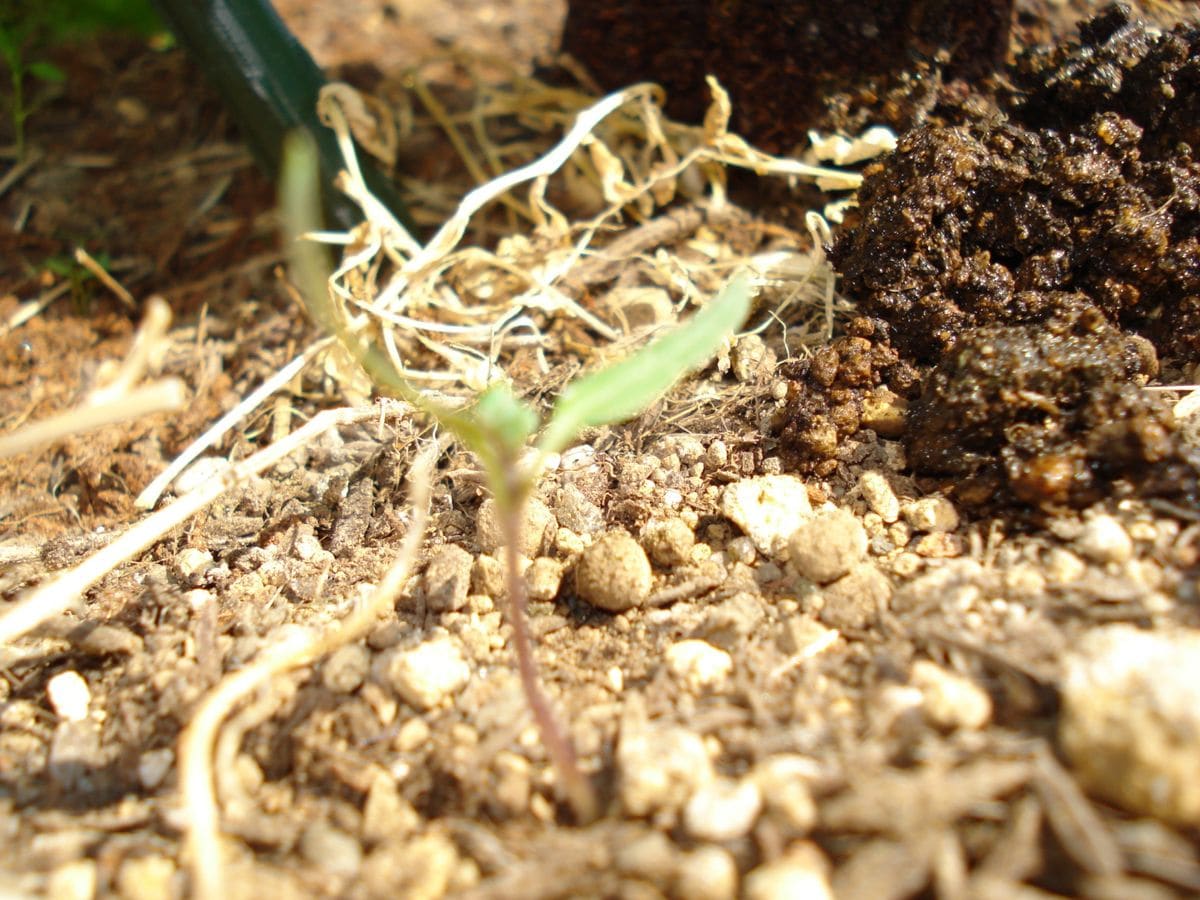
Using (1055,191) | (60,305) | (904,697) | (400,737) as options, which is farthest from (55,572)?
(1055,191)

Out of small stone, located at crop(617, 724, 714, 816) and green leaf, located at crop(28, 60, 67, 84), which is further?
green leaf, located at crop(28, 60, 67, 84)

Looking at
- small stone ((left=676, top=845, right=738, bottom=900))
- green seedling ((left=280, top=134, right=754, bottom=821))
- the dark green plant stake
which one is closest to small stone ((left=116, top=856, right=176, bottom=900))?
green seedling ((left=280, top=134, right=754, bottom=821))

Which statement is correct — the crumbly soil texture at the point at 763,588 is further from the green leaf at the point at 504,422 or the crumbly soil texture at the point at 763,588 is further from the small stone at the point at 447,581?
the green leaf at the point at 504,422

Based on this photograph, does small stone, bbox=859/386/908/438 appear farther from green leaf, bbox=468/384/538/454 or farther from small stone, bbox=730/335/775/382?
green leaf, bbox=468/384/538/454

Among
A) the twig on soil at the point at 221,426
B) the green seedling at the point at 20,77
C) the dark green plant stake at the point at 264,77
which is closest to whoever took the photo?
the twig on soil at the point at 221,426

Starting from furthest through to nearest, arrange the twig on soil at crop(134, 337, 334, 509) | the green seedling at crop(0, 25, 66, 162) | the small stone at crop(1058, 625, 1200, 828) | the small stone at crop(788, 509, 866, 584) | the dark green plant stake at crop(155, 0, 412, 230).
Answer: the green seedling at crop(0, 25, 66, 162), the dark green plant stake at crop(155, 0, 412, 230), the twig on soil at crop(134, 337, 334, 509), the small stone at crop(788, 509, 866, 584), the small stone at crop(1058, 625, 1200, 828)

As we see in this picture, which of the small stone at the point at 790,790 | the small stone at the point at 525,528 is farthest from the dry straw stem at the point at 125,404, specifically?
the small stone at the point at 790,790

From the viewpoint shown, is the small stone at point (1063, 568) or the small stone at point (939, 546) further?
the small stone at point (939, 546)

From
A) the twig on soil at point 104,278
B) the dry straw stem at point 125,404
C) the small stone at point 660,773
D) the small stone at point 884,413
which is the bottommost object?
the small stone at point 660,773
